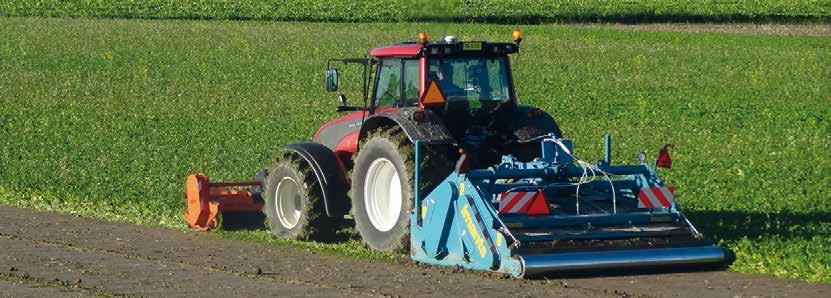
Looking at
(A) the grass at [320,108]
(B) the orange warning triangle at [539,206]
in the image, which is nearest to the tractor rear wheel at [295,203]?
(A) the grass at [320,108]

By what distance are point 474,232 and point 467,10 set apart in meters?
39.6

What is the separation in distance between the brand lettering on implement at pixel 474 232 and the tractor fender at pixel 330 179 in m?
2.15

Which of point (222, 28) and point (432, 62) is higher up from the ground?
point (432, 62)

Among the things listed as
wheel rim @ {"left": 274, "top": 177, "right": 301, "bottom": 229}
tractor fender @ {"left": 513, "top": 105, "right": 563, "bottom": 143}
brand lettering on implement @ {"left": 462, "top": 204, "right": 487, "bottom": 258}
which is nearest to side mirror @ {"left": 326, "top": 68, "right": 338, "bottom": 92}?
wheel rim @ {"left": 274, "top": 177, "right": 301, "bottom": 229}

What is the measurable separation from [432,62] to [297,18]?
3852 cm

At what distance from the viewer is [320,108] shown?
1220 inches

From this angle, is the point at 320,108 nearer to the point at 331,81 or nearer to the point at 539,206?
the point at 331,81

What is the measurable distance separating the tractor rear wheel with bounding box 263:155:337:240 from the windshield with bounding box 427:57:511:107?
1718 mm

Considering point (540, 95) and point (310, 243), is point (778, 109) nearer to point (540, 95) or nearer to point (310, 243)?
point (540, 95)

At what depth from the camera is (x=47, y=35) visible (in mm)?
43969

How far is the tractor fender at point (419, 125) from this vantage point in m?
12.7

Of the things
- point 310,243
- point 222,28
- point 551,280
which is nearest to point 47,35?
point 222,28

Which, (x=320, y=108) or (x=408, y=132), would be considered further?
(x=320, y=108)

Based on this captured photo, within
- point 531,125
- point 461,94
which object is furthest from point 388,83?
point 531,125
